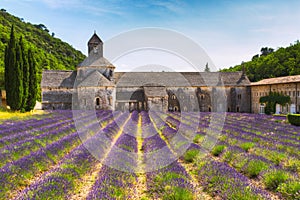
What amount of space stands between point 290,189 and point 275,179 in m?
0.77

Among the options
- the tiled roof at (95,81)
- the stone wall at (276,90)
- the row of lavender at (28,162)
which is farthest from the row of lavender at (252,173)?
the tiled roof at (95,81)

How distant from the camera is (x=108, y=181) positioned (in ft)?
18.3

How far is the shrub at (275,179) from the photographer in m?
5.93

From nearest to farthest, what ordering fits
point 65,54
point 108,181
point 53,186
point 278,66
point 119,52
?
point 53,186, point 108,181, point 119,52, point 278,66, point 65,54

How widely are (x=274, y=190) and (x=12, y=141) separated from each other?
28.6 ft

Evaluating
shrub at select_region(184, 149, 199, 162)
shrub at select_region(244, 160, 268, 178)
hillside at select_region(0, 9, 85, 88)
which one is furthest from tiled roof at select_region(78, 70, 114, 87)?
hillside at select_region(0, 9, 85, 88)

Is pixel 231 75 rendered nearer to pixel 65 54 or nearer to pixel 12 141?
pixel 12 141

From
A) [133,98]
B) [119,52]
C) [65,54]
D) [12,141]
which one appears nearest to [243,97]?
[133,98]

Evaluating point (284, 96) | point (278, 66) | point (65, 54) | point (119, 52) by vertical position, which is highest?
point (65, 54)

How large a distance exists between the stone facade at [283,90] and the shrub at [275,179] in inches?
1086

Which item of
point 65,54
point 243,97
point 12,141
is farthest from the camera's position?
point 65,54

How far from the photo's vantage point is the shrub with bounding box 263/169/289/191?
5926 millimetres

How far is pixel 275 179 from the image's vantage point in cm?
601

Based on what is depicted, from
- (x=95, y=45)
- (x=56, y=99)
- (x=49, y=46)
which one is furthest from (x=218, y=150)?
(x=49, y=46)
